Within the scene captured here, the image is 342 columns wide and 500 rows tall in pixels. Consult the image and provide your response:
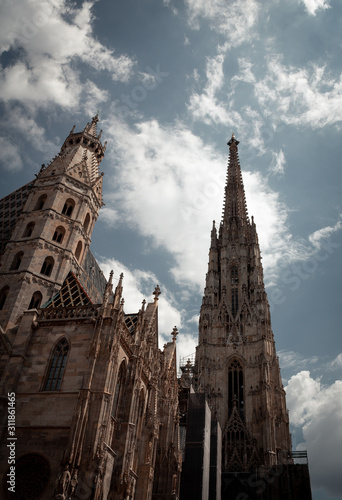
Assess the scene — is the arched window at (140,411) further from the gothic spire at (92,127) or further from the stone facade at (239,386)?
the gothic spire at (92,127)

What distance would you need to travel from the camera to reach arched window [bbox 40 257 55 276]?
2494cm

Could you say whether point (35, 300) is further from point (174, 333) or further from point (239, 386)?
point (239, 386)

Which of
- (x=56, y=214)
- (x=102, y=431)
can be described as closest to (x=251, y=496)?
(x=102, y=431)

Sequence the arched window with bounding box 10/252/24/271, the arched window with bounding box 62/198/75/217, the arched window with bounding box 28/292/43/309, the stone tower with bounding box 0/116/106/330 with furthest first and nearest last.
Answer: the arched window with bounding box 62/198/75/217, the arched window with bounding box 10/252/24/271, the stone tower with bounding box 0/116/106/330, the arched window with bounding box 28/292/43/309

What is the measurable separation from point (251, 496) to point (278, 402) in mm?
10023

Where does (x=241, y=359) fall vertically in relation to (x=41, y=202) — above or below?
below

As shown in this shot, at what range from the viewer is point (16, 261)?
2509 centimetres

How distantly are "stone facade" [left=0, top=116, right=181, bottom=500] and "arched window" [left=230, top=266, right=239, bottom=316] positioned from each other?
24136 millimetres

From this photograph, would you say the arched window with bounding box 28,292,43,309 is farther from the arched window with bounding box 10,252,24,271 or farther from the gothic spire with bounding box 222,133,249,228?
the gothic spire with bounding box 222,133,249,228

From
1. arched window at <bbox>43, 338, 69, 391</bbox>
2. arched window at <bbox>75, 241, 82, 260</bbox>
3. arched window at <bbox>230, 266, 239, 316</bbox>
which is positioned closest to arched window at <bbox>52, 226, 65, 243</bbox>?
arched window at <bbox>75, 241, 82, 260</bbox>

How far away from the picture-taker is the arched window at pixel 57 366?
738 inches

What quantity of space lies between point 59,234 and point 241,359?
29652 millimetres

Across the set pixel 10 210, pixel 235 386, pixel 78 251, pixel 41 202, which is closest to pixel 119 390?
pixel 78 251

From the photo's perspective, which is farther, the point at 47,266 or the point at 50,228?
the point at 50,228
